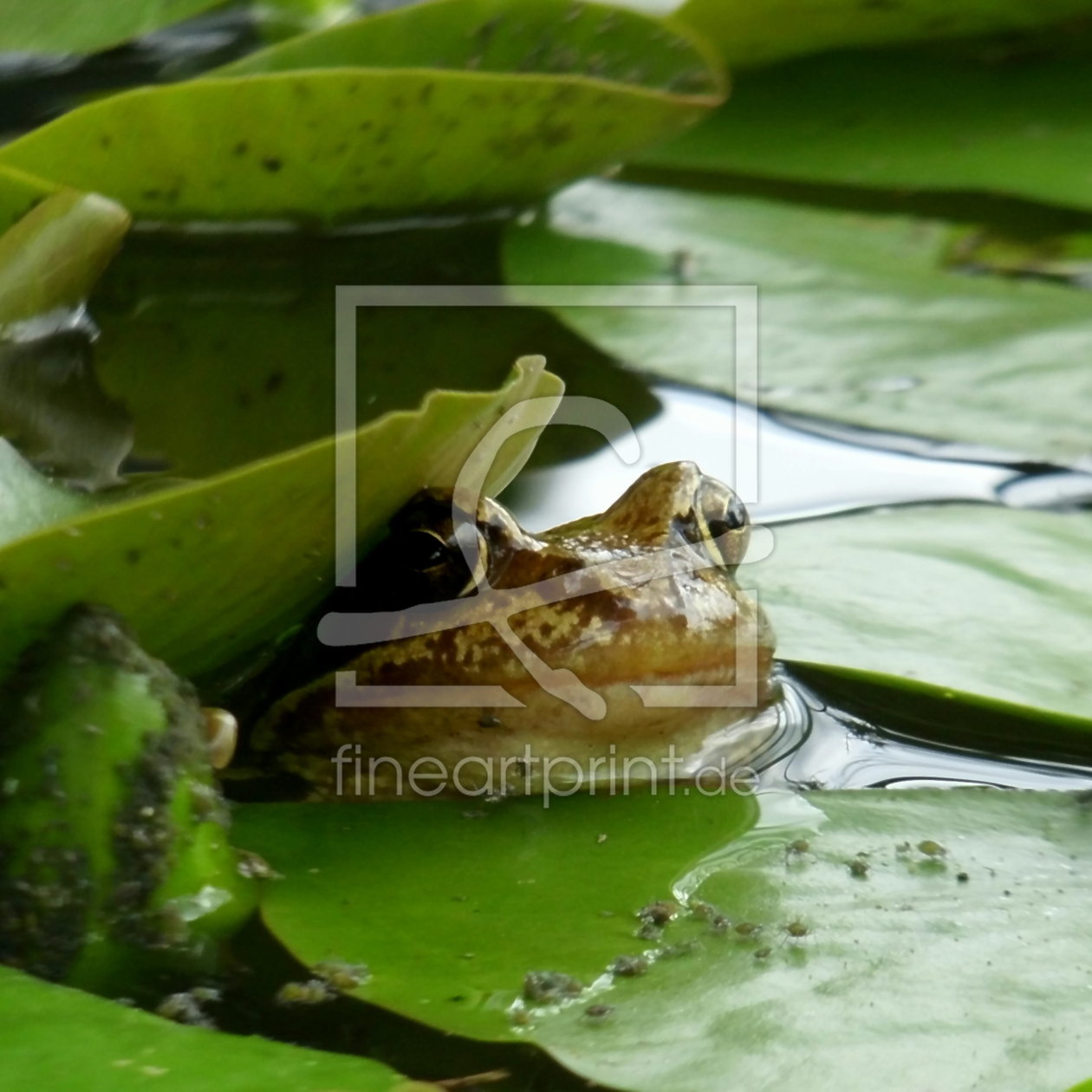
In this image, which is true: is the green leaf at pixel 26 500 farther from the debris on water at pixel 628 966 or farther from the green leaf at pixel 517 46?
the green leaf at pixel 517 46

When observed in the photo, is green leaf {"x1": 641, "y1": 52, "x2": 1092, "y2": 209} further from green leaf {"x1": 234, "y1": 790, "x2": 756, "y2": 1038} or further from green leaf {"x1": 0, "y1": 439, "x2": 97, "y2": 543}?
green leaf {"x1": 0, "y1": 439, "x2": 97, "y2": 543}

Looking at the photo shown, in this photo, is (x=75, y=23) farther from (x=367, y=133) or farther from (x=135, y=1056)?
(x=135, y=1056)

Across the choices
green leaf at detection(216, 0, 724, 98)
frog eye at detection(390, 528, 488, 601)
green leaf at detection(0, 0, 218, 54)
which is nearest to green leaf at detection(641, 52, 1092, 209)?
green leaf at detection(216, 0, 724, 98)

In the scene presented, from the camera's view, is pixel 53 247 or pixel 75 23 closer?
pixel 53 247

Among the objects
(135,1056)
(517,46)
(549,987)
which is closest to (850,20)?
(517,46)

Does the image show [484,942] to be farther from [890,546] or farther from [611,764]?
[890,546]

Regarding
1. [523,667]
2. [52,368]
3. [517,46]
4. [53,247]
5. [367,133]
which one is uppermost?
[517,46]
